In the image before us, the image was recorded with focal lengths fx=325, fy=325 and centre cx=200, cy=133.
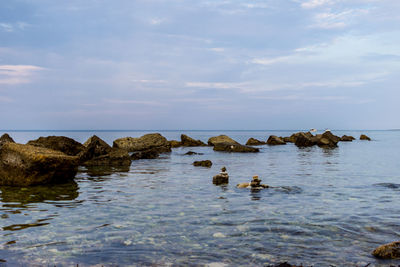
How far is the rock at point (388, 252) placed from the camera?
20.8ft

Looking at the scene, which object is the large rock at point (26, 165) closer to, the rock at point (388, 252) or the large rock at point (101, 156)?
the large rock at point (101, 156)

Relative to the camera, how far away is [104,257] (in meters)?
6.48

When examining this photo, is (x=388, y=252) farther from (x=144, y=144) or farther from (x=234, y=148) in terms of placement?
(x=144, y=144)

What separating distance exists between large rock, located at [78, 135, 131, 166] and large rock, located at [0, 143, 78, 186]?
10208 millimetres

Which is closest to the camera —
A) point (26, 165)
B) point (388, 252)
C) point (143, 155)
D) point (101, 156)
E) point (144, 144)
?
point (388, 252)

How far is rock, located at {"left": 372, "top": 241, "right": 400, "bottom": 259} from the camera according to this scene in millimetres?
6328

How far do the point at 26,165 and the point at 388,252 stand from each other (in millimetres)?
14351

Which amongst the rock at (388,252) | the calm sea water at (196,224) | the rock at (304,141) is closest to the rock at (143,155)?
the calm sea water at (196,224)

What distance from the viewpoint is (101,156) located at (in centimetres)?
2620

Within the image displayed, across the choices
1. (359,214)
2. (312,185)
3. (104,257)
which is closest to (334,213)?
(359,214)

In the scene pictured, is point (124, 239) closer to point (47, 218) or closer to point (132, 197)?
point (47, 218)

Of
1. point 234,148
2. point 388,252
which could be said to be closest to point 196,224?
point 388,252

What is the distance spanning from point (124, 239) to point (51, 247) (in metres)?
1.56

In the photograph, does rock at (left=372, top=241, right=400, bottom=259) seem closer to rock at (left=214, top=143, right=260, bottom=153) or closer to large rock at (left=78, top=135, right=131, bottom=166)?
large rock at (left=78, top=135, right=131, bottom=166)
